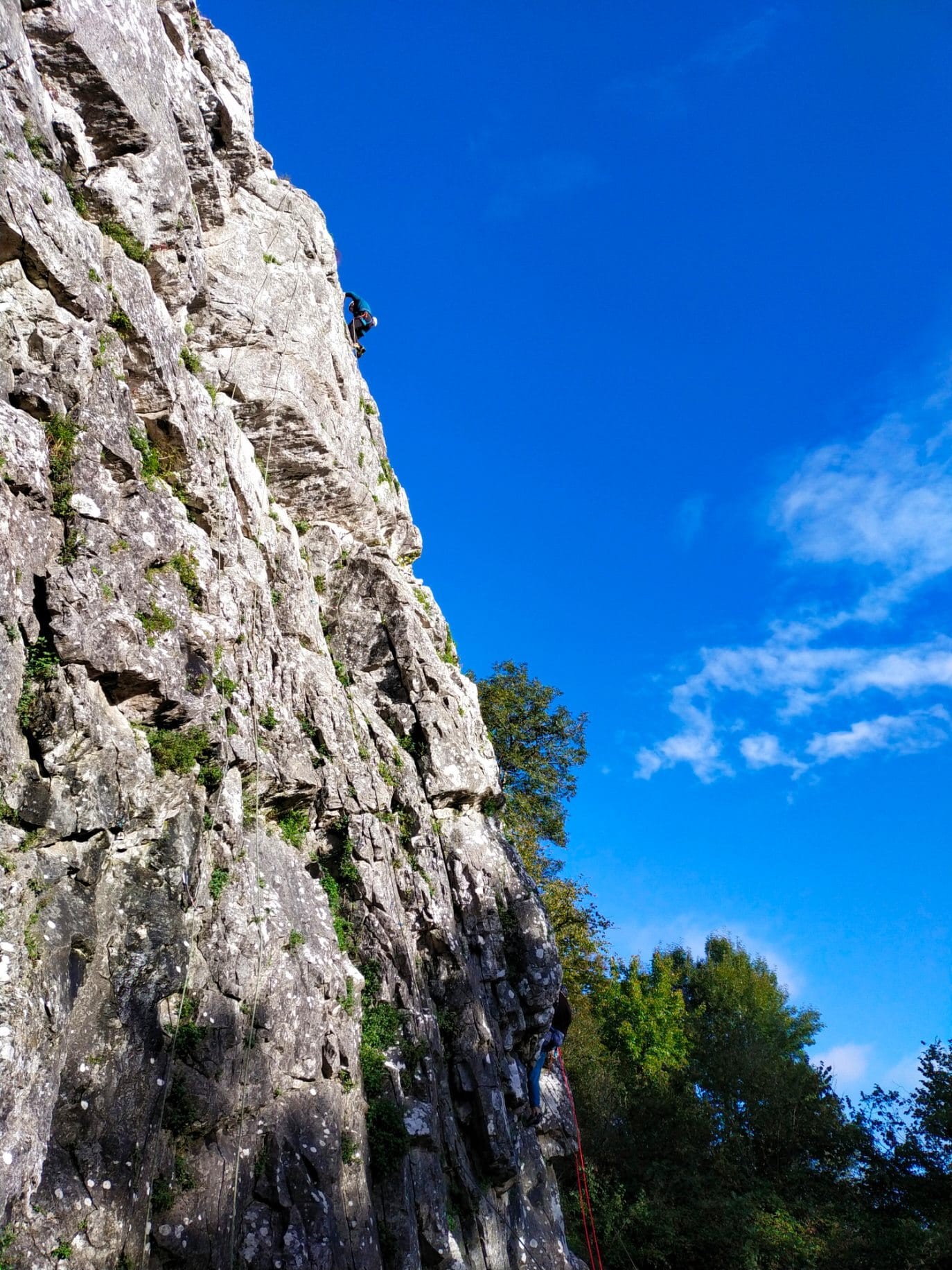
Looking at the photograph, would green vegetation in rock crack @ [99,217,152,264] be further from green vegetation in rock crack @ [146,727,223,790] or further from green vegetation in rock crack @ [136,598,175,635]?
green vegetation in rock crack @ [146,727,223,790]

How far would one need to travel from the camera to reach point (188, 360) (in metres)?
17.2

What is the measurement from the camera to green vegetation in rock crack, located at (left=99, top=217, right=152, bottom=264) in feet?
53.5

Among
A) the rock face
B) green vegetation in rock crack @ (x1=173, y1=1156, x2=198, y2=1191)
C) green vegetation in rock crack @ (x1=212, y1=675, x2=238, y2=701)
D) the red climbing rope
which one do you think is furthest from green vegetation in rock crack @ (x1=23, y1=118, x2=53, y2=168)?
the red climbing rope

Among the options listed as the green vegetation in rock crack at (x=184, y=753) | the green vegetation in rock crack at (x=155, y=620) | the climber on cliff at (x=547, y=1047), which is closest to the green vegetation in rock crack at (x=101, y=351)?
the green vegetation in rock crack at (x=155, y=620)

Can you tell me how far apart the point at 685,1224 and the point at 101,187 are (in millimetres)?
31186

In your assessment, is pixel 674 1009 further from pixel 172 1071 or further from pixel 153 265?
pixel 153 265

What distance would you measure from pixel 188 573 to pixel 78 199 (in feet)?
26.1

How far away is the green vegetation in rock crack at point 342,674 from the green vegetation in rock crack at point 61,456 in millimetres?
8160

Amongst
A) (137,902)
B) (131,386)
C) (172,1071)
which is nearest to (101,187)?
(131,386)

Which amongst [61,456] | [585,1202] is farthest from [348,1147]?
[585,1202]

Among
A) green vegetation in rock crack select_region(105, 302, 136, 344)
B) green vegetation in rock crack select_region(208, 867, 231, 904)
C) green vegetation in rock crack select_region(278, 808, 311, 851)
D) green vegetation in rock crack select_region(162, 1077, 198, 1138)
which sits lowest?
green vegetation in rock crack select_region(162, 1077, 198, 1138)

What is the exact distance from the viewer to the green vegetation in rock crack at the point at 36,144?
1409 centimetres

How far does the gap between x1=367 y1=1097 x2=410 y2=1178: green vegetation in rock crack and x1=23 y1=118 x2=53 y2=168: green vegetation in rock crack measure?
16.6m

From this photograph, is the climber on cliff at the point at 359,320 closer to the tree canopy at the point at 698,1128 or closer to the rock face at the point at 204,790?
the rock face at the point at 204,790
